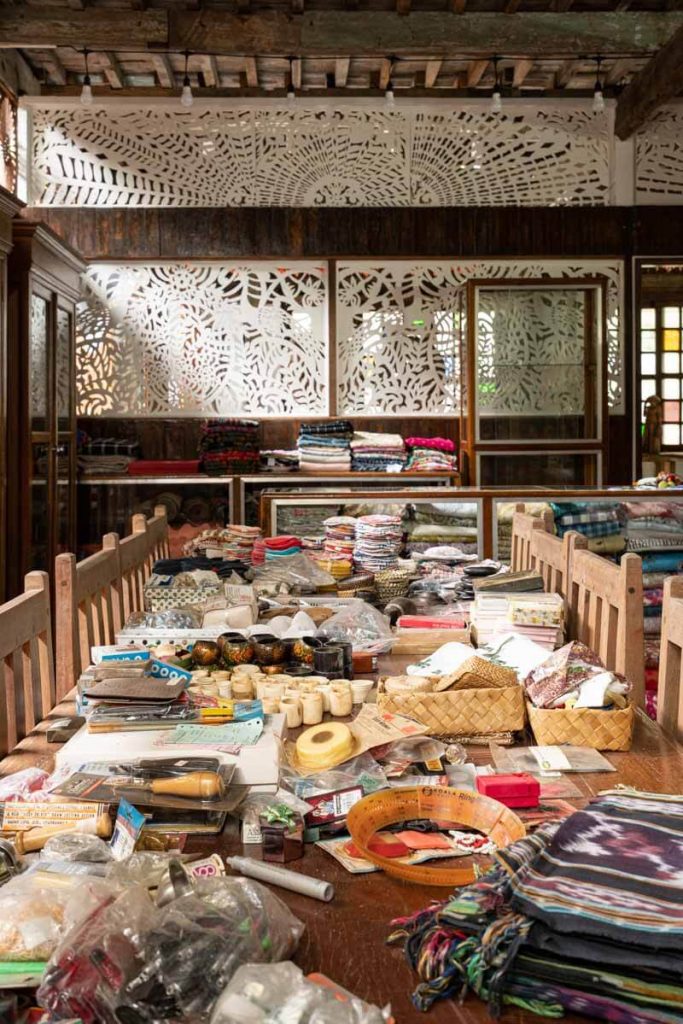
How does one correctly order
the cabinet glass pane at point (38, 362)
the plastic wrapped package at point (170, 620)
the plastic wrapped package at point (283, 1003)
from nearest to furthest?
the plastic wrapped package at point (283, 1003), the plastic wrapped package at point (170, 620), the cabinet glass pane at point (38, 362)

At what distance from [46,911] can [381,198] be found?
701cm

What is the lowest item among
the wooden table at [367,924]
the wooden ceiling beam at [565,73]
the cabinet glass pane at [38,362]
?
the wooden table at [367,924]

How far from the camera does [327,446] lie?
7.28 m

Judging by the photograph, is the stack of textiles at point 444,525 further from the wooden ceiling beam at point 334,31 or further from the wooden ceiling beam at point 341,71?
the wooden ceiling beam at point 341,71

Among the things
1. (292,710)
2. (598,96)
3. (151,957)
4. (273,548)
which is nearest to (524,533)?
(273,548)

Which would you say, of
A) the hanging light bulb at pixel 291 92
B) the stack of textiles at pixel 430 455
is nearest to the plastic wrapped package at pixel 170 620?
the stack of textiles at pixel 430 455

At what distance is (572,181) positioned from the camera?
766 cm

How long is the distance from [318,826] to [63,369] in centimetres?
580

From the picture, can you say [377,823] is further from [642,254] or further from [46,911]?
[642,254]

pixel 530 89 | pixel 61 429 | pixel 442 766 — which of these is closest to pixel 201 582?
pixel 442 766

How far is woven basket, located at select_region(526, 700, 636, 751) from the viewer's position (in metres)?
1.85

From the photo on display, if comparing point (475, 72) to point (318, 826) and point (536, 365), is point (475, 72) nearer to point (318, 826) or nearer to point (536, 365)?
point (536, 365)

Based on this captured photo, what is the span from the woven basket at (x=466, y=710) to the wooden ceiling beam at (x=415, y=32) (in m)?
5.38

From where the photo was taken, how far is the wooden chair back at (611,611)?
2395 millimetres
